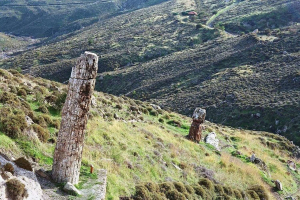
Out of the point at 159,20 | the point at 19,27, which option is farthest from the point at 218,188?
the point at 19,27

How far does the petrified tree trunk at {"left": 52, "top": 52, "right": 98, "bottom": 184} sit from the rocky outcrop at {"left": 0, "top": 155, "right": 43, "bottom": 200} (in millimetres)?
769

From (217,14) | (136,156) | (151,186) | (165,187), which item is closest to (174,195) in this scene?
(165,187)

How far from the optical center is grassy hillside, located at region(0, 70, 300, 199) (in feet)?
29.8

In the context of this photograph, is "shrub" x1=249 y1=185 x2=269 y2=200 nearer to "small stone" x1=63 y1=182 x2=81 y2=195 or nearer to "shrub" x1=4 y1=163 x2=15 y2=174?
"small stone" x1=63 y1=182 x2=81 y2=195

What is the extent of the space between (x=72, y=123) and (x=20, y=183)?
1.94m

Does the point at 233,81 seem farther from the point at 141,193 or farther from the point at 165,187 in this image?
the point at 141,193

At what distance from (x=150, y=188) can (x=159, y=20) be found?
10291cm

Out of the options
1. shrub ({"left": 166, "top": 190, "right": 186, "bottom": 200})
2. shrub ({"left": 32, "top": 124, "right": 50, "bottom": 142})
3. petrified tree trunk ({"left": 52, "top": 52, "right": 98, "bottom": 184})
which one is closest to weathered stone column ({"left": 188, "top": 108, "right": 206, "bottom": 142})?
shrub ({"left": 166, "top": 190, "right": 186, "bottom": 200})

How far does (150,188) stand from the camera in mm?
10289

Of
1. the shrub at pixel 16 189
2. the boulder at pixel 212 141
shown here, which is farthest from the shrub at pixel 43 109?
the boulder at pixel 212 141

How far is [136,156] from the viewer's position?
492 inches

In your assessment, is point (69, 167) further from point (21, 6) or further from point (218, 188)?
point (21, 6)

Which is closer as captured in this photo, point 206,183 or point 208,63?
point 206,183

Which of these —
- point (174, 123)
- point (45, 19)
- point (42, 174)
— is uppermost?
point (45, 19)
